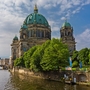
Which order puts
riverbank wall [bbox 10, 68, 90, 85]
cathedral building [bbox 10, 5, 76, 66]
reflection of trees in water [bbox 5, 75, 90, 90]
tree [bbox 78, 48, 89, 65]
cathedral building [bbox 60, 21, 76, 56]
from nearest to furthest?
reflection of trees in water [bbox 5, 75, 90, 90] → riverbank wall [bbox 10, 68, 90, 85] → tree [bbox 78, 48, 89, 65] → cathedral building [bbox 10, 5, 76, 66] → cathedral building [bbox 60, 21, 76, 56]

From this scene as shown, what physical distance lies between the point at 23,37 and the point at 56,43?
61782mm

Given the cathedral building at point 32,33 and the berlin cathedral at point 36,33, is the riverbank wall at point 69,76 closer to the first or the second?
the cathedral building at point 32,33

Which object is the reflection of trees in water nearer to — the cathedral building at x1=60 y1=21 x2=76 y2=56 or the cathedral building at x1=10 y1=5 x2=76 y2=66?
the cathedral building at x1=10 y1=5 x2=76 y2=66

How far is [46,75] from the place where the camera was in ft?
203

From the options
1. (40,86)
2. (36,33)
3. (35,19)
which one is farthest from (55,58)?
(35,19)

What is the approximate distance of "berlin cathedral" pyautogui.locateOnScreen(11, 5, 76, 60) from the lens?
120863 mm

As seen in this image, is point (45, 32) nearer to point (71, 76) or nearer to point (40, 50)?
point (40, 50)

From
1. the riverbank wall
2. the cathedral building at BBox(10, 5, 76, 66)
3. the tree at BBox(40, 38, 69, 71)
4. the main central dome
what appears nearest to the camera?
the riverbank wall

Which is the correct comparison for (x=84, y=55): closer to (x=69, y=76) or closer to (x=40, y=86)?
(x=69, y=76)

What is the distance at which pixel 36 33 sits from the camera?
13012 cm

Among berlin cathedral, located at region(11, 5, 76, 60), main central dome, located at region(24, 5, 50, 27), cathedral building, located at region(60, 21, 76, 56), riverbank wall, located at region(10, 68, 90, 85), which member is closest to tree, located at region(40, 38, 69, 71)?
riverbank wall, located at region(10, 68, 90, 85)

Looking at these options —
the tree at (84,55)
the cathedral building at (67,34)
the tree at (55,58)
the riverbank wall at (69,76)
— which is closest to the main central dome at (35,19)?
the cathedral building at (67,34)

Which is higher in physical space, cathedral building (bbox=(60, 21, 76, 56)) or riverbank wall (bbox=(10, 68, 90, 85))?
cathedral building (bbox=(60, 21, 76, 56))

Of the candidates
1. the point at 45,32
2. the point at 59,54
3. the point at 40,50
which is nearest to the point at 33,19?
the point at 45,32
